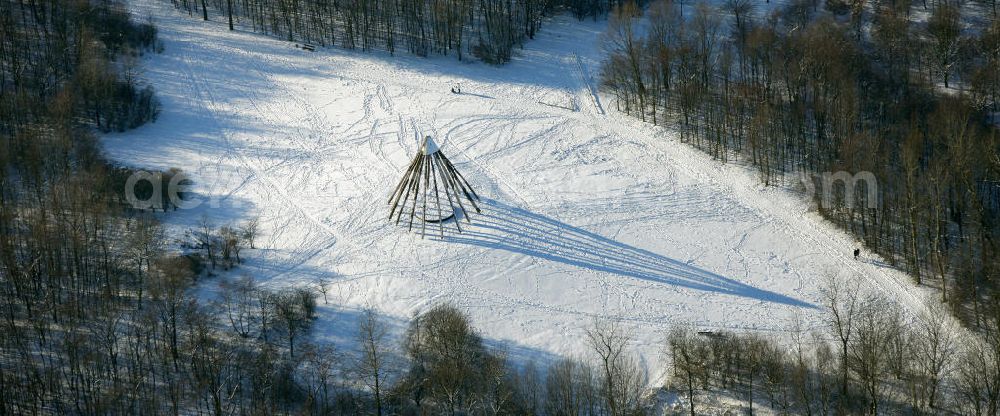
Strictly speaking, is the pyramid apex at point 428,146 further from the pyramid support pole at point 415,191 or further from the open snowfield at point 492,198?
the open snowfield at point 492,198

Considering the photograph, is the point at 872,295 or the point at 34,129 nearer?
the point at 872,295

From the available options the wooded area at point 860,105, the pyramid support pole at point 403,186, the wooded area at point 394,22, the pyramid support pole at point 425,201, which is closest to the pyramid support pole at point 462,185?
the pyramid support pole at point 425,201

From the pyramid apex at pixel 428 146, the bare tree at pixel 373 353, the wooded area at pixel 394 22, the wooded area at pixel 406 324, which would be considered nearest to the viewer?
the wooded area at pixel 406 324

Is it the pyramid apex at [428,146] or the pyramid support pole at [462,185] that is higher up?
the pyramid apex at [428,146]

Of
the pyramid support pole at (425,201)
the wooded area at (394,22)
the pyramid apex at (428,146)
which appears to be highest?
the wooded area at (394,22)

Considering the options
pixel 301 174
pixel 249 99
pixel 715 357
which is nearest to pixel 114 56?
pixel 249 99

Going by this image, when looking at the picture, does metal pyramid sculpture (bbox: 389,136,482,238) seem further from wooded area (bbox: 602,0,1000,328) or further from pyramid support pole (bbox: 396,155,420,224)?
wooded area (bbox: 602,0,1000,328)

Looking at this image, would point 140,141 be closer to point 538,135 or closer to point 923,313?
point 538,135

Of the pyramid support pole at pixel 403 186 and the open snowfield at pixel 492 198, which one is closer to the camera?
the open snowfield at pixel 492 198
